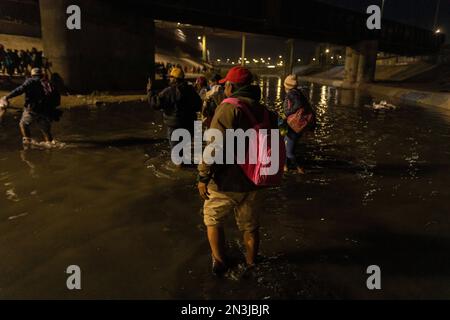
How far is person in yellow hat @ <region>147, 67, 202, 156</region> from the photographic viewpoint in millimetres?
6898

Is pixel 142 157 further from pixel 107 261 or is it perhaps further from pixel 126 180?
pixel 107 261

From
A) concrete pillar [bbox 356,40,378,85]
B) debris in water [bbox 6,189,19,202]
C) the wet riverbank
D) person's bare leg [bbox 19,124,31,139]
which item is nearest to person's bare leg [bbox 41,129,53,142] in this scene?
person's bare leg [bbox 19,124,31,139]

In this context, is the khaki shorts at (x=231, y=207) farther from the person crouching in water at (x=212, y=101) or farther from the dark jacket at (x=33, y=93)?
the dark jacket at (x=33, y=93)

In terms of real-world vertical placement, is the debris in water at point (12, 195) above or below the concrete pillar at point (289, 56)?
below

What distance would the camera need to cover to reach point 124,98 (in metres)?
18.9

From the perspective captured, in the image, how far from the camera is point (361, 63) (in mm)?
39938

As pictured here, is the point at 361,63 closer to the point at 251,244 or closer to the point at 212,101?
the point at 212,101

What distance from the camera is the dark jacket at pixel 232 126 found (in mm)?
3256

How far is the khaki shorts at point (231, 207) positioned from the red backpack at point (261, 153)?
252 millimetres

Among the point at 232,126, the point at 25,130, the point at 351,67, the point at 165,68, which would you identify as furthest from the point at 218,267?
the point at 351,67

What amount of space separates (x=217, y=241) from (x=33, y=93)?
6785 millimetres

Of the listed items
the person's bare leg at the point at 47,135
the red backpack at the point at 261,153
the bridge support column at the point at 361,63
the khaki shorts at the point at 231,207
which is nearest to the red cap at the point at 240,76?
the red backpack at the point at 261,153
